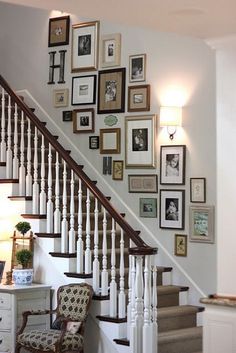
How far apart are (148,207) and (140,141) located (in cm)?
73

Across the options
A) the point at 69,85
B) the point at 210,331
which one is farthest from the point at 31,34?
the point at 210,331

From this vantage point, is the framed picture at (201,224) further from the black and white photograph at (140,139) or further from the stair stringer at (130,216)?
the black and white photograph at (140,139)

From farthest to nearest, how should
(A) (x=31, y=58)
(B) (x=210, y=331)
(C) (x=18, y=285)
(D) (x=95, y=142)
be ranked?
(A) (x=31, y=58) < (D) (x=95, y=142) < (C) (x=18, y=285) < (B) (x=210, y=331)

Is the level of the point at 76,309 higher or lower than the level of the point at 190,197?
lower

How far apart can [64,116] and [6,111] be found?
2.41 ft

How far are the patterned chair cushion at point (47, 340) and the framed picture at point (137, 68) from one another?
9.82 feet

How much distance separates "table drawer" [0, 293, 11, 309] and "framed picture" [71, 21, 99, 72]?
Answer: 9.76 ft

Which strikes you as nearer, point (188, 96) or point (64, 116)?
point (188, 96)

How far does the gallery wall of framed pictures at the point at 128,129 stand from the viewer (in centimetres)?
746

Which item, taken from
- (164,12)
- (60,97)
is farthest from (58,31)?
(164,12)

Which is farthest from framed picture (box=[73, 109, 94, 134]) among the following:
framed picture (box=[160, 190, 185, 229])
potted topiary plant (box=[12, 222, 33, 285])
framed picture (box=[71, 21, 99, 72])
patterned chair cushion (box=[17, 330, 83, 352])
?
patterned chair cushion (box=[17, 330, 83, 352])

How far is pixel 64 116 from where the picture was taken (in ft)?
28.8

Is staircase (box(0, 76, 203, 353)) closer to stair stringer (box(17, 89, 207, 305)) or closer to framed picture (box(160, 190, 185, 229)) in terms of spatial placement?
stair stringer (box(17, 89, 207, 305))

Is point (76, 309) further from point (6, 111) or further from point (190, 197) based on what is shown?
point (6, 111)
